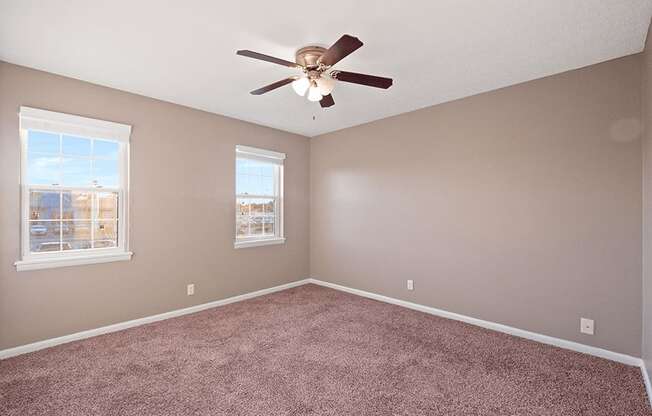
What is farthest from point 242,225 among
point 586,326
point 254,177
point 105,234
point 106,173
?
point 586,326

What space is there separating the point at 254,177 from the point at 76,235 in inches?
88.2

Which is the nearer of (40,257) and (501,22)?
(501,22)

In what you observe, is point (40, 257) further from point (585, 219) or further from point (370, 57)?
point (585, 219)

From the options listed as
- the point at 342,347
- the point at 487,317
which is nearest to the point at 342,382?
the point at 342,347

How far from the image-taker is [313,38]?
7.54ft

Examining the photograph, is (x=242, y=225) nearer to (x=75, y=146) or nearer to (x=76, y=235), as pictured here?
(x=76, y=235)

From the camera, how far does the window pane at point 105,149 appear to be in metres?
3.18

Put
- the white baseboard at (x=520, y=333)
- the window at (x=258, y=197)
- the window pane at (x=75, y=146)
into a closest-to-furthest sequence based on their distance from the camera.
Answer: the white baseboard at (x=520, y=333)
the window pane at (x=75, y=146)
the window at (x=258, y=197)

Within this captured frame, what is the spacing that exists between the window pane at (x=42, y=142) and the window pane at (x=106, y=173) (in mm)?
349

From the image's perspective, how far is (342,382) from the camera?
229 cm

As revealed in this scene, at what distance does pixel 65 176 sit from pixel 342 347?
3156 millimetres

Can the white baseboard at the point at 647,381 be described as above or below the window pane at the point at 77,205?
below

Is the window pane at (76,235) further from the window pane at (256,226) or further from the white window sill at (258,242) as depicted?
the window pane at (256,226)

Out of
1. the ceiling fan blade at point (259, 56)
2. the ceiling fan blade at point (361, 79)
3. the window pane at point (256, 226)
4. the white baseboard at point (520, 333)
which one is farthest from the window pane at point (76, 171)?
the white baseboard at point (520, 333)
